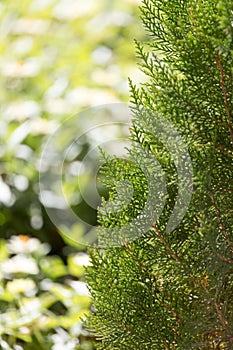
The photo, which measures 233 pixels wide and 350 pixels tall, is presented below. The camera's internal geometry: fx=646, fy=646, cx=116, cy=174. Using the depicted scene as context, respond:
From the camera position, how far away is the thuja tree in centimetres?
64

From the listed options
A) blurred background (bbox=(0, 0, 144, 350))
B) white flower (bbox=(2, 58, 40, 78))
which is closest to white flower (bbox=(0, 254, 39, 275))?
blurred background (bbox=(0, 0, 144, 350))

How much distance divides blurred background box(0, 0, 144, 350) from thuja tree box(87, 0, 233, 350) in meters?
0.63

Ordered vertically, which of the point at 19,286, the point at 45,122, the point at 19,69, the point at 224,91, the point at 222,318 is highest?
the point at 19,69

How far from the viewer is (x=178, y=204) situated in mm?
655

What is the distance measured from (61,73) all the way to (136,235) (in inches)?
72.3

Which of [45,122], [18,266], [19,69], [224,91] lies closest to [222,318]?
[224,91]

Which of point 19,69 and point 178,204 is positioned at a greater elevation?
point 19,69

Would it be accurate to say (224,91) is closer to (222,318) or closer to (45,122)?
(222,318)

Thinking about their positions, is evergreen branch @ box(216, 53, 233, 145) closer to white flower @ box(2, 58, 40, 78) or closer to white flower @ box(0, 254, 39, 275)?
white flower @ box(0, 254, 39, 275)

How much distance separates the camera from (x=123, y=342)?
2.32 feet

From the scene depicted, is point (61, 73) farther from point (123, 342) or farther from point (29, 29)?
point (123, 342)

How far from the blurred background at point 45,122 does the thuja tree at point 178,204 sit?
0.63 m

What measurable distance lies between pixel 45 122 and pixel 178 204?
1.46 meters

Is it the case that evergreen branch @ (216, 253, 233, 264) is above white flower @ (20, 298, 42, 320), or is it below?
below
